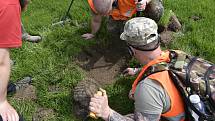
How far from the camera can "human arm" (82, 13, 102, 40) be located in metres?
5.51

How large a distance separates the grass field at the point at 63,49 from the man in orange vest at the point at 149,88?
1.08 meters

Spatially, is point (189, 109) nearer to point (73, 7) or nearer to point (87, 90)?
point (87, 90)

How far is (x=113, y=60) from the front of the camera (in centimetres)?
534

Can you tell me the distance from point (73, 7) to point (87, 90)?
7.56 feet

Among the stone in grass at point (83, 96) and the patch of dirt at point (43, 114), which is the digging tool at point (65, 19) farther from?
the patch of dirt at point (43, 114)

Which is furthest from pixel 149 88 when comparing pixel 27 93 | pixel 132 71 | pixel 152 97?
pixel 27 93

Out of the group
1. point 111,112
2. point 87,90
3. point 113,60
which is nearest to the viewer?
point 111,112

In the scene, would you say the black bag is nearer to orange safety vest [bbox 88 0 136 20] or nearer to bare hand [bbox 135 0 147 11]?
bare hand [bbox 135 0 147 11]

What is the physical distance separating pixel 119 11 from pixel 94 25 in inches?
17.4

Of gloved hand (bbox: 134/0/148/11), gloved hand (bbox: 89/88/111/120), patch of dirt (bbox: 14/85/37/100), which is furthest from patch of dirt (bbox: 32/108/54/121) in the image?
gloved hand (bbox: 134/0/148/11)

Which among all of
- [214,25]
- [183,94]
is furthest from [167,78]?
[214,25]

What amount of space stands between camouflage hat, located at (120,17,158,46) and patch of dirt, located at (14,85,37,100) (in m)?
1.87

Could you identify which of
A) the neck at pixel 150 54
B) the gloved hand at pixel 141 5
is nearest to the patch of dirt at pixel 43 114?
the neck at pixel 150 54

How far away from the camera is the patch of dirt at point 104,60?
516 centimetres
